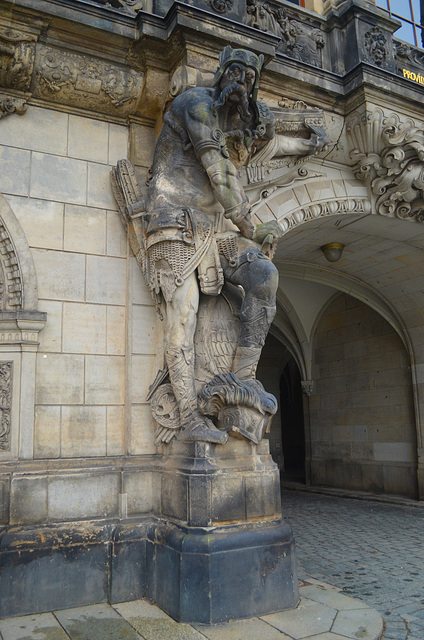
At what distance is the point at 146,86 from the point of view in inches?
209

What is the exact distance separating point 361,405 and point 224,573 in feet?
26.9

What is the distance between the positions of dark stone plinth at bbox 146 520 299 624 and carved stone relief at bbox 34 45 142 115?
378 cm

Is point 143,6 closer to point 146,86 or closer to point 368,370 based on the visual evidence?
point 146,86

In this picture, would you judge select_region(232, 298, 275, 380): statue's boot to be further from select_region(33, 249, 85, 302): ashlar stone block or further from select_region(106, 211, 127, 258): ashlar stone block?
select_region(33, 249, 85, 302): ashlar stone block

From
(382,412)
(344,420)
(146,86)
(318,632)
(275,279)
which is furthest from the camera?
(344,420)

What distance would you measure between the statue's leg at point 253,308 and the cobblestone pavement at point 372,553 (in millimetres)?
2033

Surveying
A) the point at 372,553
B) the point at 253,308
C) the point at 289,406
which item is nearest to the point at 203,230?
the point at 253,308

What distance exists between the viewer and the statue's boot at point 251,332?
4.70 m

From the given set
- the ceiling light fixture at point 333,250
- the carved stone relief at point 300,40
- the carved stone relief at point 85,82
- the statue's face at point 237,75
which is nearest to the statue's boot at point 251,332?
the statue's face at point 237,75

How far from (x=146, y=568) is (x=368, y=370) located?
8.01 metres

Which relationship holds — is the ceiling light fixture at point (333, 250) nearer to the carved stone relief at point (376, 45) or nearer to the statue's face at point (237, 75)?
the carved stone relief at point (376, 45)

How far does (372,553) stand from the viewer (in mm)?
6027

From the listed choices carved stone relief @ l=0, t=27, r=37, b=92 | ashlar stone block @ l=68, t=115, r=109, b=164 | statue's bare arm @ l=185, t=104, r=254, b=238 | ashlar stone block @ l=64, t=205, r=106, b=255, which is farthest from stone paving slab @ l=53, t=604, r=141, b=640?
carved stone relief @ l=0, t=27, r=37, b=92

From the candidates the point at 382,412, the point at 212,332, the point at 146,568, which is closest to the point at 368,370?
the point at 382,412
